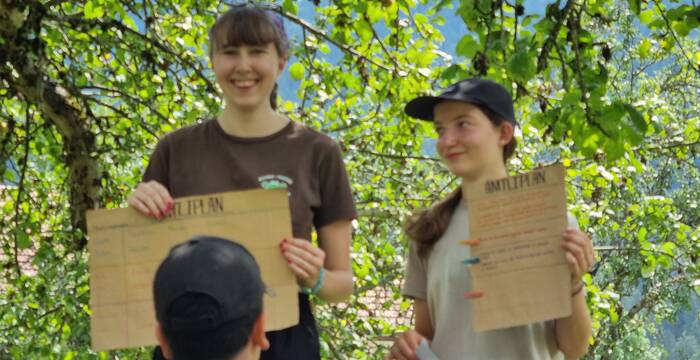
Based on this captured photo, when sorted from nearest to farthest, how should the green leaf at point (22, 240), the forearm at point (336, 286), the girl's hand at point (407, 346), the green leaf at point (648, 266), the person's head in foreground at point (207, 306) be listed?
the person's head in foreground at point (207, 306)
the forearm at point (336, 286)
the girl's hand at point (407, 346)
the green leaf at point (22, 240)
the green leaf at point (648, 266)

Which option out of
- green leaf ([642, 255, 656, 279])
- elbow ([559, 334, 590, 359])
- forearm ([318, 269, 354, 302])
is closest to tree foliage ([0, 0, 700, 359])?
green leaf ([642, 255, 656, 279])

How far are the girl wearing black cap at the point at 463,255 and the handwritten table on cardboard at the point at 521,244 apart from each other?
4 centimetres

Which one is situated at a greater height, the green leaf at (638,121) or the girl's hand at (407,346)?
the green leaf at (638,121)

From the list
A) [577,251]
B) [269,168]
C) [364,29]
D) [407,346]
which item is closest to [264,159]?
[269,168]

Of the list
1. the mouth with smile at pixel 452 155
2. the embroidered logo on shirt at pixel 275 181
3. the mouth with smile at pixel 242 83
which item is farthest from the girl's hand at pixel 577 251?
the mouth with smile at pixel 242 83

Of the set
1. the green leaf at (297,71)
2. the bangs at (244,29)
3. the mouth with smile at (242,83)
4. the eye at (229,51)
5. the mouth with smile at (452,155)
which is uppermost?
the green leaf at (297,71)

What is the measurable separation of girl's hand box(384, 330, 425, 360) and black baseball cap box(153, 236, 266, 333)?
919 millimetres

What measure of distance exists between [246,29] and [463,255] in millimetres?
739

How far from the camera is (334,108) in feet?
23.7

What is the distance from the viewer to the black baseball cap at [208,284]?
185 centimetres

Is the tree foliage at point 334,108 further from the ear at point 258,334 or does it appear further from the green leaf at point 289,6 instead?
the ear at point 258,334

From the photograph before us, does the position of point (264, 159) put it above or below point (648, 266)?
below

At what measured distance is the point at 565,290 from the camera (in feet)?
8.44

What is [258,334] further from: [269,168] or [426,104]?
[426,104]
